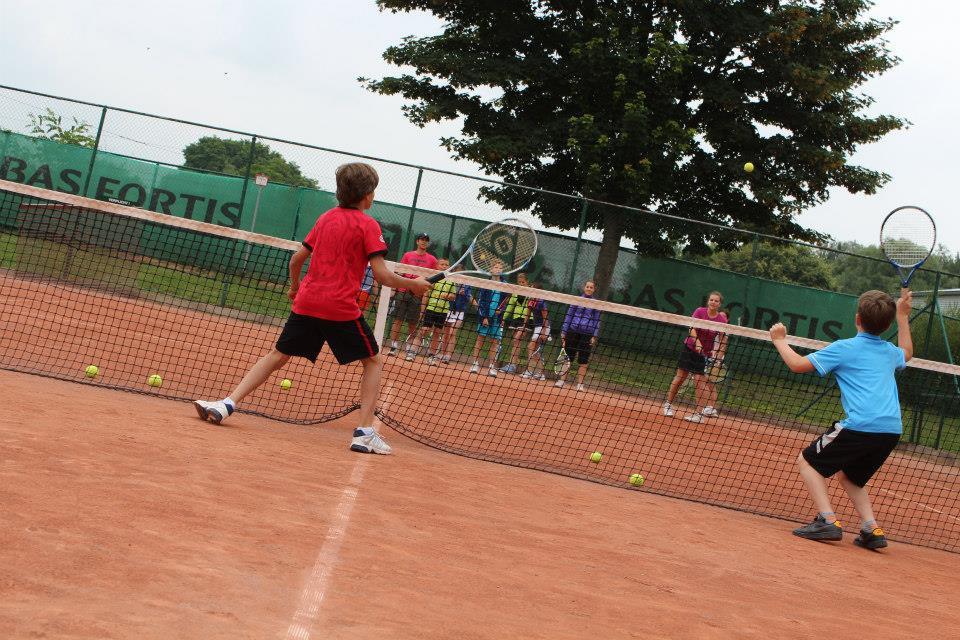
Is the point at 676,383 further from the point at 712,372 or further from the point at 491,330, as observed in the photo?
the point at 491,330

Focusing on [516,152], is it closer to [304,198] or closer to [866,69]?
[304,198]

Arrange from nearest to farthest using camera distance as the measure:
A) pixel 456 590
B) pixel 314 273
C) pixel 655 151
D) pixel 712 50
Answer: pixel 456 590, pixel 314 273, pixel 655 151, pixel 712 50

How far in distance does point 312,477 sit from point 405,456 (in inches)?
52.2

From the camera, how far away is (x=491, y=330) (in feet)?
37.5

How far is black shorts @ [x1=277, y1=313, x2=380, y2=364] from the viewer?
212 inches

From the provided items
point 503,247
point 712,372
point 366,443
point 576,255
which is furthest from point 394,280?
point 576,255

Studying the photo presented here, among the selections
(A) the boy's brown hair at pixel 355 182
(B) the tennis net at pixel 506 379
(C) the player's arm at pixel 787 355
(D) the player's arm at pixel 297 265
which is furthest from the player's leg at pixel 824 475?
(D) the player's arm at pixel 297 265

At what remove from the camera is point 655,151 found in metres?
16.1

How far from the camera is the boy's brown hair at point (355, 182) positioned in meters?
5.24

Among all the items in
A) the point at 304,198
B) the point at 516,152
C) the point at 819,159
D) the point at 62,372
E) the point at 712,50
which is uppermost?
the point at 712,50

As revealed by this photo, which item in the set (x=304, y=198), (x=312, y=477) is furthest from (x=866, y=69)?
(x=312, y=477)

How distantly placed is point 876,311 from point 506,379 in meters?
6.02

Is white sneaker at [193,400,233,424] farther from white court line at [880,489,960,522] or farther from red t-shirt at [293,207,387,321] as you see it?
white court line at [880,489,960,522]

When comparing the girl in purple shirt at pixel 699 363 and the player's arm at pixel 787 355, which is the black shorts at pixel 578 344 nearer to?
the girl in purple shirt at pixel 699 363
